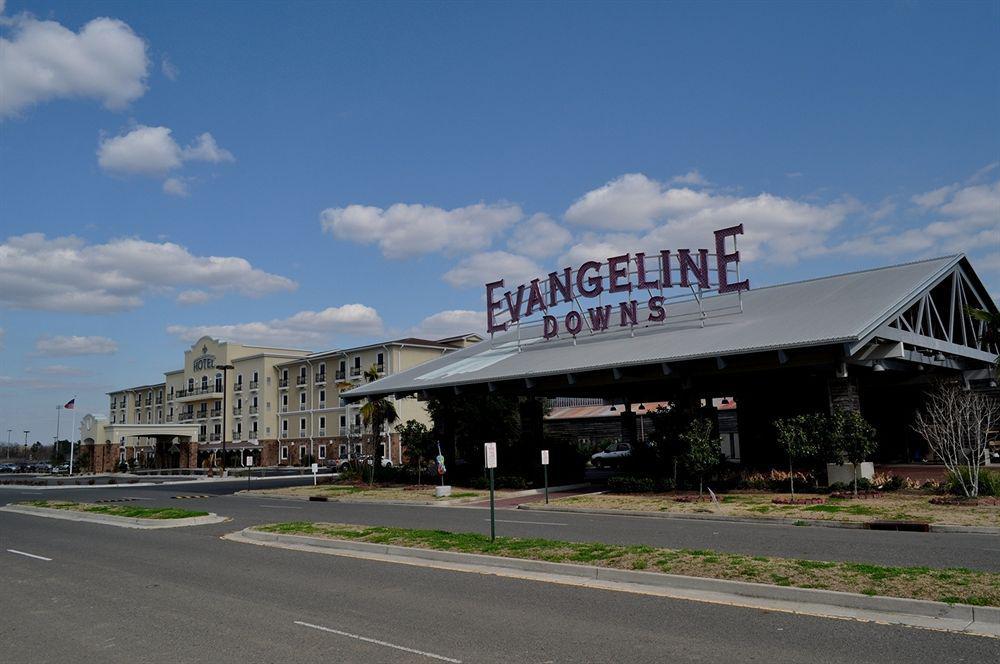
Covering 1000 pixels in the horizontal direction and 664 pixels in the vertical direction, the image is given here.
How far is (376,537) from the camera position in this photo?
16906 millimetres

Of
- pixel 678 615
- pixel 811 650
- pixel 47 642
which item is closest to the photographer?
pixel 811 650

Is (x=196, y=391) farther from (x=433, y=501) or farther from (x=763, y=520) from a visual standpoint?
(x=763, y=520)

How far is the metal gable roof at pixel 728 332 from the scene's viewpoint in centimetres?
2628

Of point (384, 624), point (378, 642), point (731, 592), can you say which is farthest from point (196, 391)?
point (378, 642)

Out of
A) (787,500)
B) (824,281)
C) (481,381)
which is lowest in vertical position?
(787,500)

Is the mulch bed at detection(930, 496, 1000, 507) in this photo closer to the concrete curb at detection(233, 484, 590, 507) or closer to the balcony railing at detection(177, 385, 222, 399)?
the concrete curb at detection(233, 484, 590, 507)

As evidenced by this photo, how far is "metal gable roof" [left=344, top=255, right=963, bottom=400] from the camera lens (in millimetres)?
26281

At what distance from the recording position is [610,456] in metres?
54.6

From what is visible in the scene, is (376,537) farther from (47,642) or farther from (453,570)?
(47,642)

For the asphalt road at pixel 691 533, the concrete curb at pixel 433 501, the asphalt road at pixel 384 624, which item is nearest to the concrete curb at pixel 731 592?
the asphalt road at pixel 384 624

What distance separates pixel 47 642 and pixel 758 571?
914 cm

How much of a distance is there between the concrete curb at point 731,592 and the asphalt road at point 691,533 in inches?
140

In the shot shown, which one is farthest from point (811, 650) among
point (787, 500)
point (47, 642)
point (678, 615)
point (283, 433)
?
point (283, 433)

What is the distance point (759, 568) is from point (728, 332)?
19.3 meters
